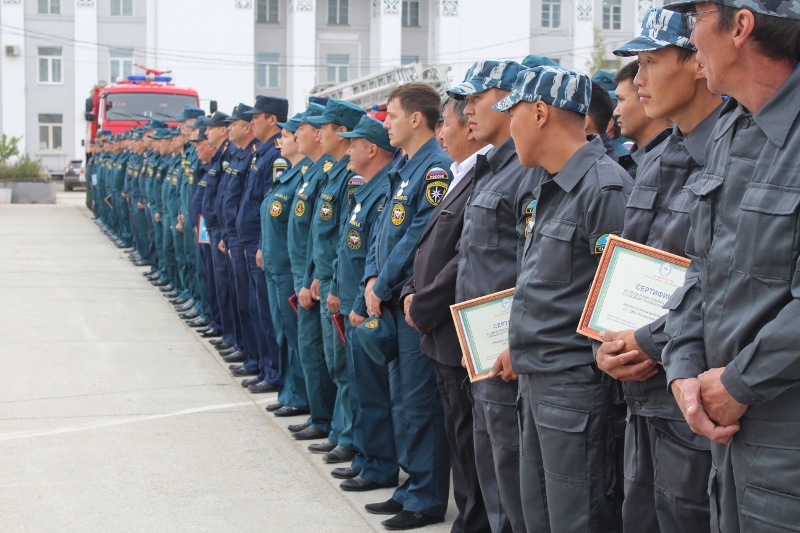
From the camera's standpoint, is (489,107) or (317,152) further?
(317,152)

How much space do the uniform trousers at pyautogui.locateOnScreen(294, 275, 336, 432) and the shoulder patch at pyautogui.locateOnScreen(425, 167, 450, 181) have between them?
6.02 feet

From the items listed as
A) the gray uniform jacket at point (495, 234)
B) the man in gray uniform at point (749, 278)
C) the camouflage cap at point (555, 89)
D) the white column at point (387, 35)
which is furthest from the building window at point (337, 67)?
the man in gray uniform at point (749, 278)

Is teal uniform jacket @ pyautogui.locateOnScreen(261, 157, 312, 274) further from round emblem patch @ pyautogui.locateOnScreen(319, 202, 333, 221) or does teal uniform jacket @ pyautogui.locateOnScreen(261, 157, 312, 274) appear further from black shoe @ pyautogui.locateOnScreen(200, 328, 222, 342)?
black shoe @ pyautogui.locateOnScreen(200, 328, 222, 342)

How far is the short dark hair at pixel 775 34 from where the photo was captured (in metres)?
2.28

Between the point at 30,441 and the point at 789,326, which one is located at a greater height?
the point at 789,326

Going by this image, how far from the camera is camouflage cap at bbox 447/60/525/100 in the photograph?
14.0 feet

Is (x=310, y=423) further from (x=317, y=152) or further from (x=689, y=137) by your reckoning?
(x=689, y=137)

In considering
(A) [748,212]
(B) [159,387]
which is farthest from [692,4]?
(B) [159,387]

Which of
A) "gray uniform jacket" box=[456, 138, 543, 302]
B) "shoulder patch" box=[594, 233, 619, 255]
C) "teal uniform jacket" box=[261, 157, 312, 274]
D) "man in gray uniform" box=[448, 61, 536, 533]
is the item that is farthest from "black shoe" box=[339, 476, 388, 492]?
"shoulder patch" box=[594, 233, 619, 255]

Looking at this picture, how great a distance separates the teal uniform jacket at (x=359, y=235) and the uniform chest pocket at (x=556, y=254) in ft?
7.14

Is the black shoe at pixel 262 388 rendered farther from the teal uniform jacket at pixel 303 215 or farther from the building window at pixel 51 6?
the building window at pixel 51 6

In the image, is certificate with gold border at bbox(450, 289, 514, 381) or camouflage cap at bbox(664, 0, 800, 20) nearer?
camouflage cap at bbox(664, 0, 800, 20)

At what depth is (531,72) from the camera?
362 centimetres

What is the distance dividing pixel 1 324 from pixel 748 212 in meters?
9.66
